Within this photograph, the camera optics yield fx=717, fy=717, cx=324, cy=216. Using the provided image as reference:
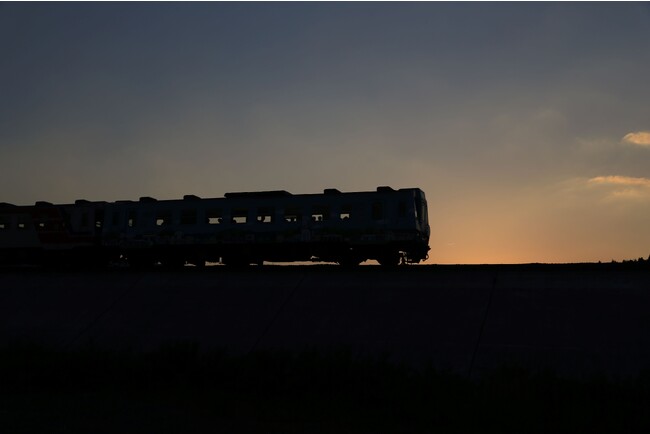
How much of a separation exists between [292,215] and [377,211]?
10.8 feet

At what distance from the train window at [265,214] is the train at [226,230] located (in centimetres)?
4

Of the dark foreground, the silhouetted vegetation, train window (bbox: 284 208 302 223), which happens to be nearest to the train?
train window (bbox: 284 208 302 223)

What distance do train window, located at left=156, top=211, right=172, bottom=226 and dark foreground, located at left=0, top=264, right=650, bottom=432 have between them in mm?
7670

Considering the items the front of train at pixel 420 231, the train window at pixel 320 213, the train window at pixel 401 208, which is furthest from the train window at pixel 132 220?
the front of train at pixel 420 231

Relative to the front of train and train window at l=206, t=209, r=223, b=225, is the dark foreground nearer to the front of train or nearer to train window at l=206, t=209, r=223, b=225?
the front of train

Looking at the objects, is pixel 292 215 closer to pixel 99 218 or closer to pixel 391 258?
pixel 391 258

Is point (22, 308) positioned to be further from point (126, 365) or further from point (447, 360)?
point (447, 360)

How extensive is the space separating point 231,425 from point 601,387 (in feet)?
19.2

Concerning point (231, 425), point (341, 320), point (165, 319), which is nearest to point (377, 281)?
point (341, 320)

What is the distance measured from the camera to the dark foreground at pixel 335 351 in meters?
10.6

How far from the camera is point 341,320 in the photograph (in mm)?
16297

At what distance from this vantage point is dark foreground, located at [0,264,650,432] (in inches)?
416

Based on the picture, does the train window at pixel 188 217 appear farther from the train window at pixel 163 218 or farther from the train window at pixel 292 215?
the train window at pixel 292 215

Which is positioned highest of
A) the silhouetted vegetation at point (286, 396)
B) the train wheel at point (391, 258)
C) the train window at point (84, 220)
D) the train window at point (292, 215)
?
the train window at point (292, 215)
